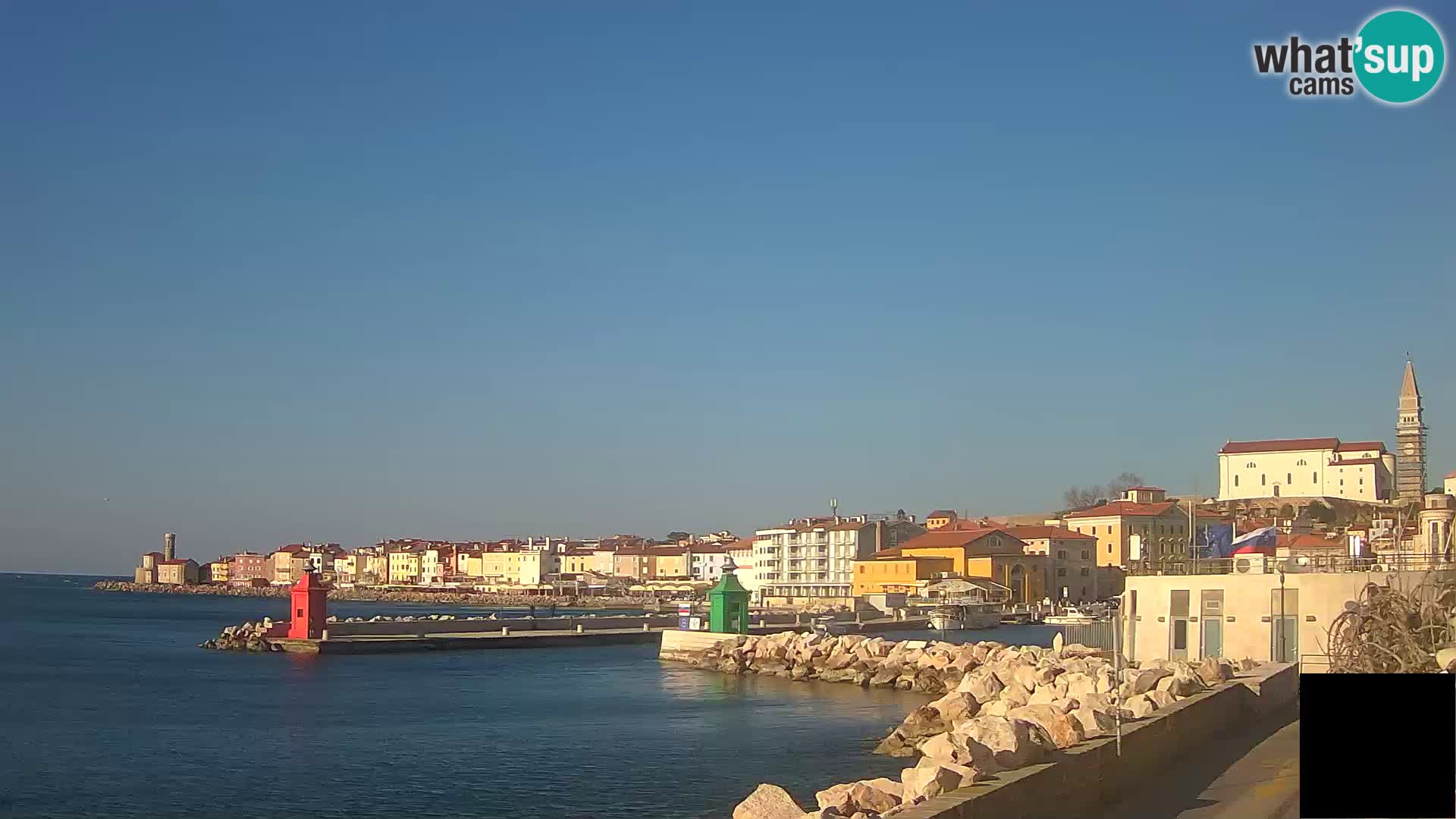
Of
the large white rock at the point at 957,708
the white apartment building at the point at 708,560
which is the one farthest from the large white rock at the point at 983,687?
the white apartment building at the point at 708,560

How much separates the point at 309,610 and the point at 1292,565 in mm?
39638

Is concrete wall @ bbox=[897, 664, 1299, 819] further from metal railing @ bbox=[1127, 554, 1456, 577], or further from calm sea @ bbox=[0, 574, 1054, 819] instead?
metal railing @ bbox=[1127, 554, 1456, 577]

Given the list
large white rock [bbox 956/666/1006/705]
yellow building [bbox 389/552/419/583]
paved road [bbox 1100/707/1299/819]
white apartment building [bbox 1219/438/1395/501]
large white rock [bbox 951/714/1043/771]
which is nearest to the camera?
paved road [bbox 1100/707/1299/819]

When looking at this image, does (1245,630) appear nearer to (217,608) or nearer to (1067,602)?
(1067,602)

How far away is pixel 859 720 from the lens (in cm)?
3020

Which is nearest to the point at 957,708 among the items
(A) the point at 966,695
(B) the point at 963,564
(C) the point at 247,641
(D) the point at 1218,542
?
(A) the point at 966,695

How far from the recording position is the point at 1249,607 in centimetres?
2497

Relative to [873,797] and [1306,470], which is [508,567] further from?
[873,797]

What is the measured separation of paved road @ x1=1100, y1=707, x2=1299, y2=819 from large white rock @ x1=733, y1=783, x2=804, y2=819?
2.85m

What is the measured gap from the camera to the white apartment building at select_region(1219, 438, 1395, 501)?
4382 inches

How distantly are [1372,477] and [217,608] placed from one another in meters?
102

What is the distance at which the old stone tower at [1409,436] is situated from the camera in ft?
322

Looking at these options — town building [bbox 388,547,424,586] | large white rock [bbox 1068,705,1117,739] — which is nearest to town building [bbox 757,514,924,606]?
town building [bbox 388,547,424,586]

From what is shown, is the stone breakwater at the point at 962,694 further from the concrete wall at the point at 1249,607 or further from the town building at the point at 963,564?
the town building at the point at 963,564
